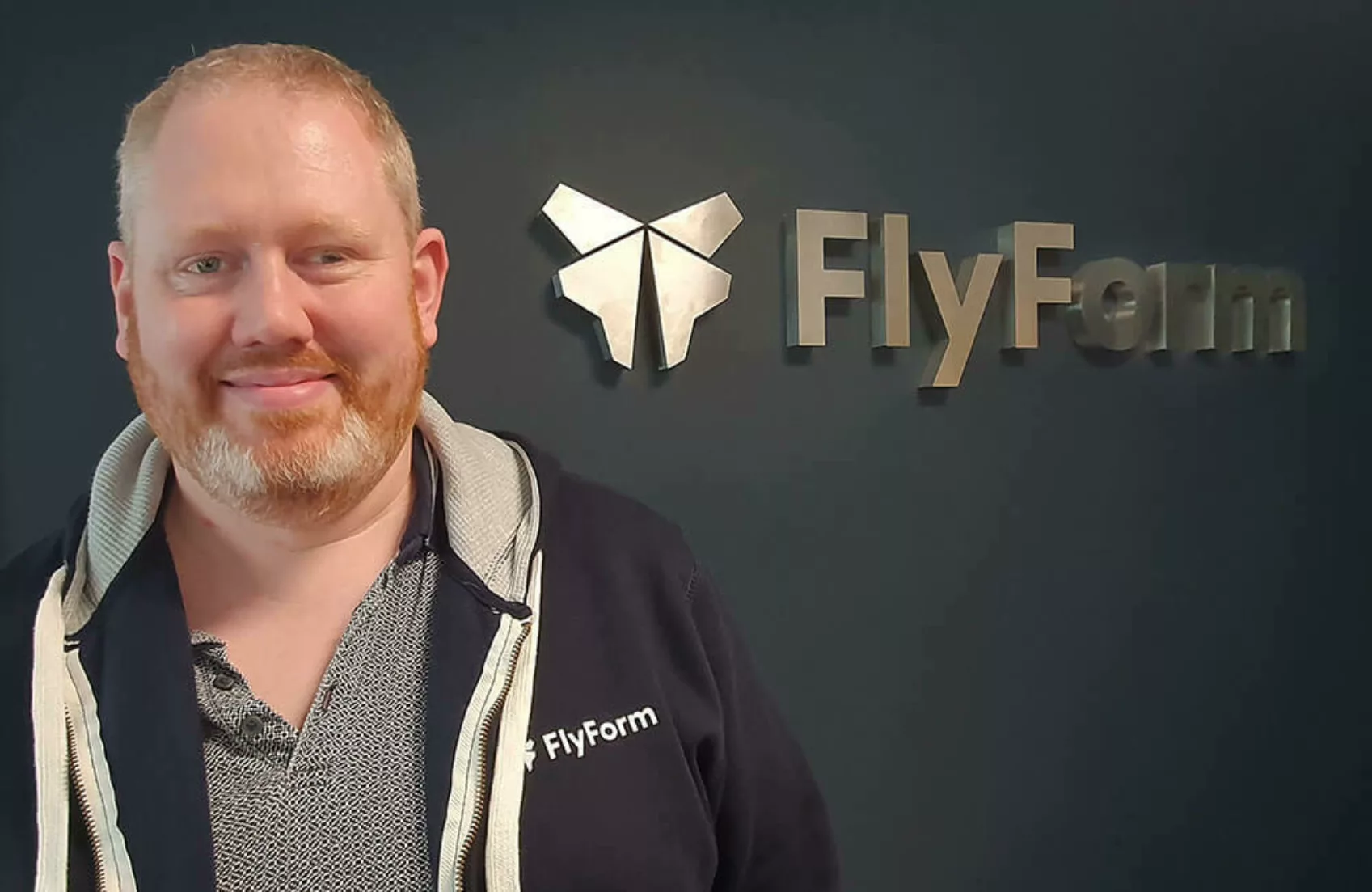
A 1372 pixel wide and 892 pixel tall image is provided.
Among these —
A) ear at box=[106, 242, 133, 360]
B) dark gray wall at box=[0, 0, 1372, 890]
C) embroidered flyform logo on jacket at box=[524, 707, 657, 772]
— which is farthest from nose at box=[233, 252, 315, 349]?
dark gray wall at box=[0, 0, 1372, 890]

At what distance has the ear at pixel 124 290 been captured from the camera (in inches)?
39.9

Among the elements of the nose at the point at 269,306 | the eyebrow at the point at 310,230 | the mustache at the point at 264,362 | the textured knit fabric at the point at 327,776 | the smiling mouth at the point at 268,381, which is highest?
the eyebrow at the point at 310,230

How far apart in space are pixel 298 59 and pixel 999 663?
63.3 inches

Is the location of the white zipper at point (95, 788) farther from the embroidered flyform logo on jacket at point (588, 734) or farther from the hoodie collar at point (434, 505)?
the embroidered flyform logo on jacket at point (588, 734)

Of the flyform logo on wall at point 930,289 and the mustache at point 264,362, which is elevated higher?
the flyform logo on wall at point 930,289

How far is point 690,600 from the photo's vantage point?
1213 millimetres

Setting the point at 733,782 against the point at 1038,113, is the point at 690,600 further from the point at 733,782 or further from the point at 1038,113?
the point at 1038,113

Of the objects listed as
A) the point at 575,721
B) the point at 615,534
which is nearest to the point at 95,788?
the point at 575,721

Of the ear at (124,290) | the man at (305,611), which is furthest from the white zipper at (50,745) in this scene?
the ear at (124,290)

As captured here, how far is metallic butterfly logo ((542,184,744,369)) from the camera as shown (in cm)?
171

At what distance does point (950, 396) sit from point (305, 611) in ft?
4.20

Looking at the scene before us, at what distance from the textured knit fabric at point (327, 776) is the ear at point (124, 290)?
0.94ft

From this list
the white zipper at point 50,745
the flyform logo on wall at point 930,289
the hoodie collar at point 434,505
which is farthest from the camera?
the flyform logo on wall at point 930,289

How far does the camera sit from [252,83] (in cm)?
98
